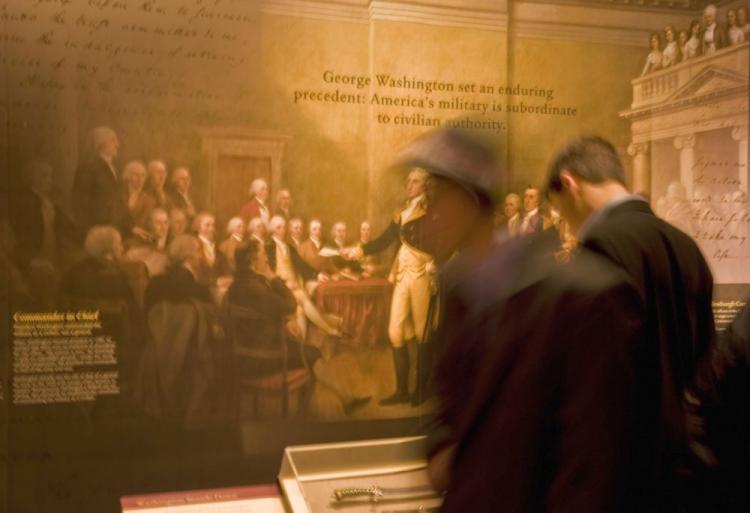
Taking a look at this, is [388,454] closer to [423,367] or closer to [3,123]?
[423,367]

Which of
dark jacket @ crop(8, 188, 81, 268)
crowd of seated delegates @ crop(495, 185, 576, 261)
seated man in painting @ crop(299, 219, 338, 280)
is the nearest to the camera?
dark jacket @ crop(8, 188, 81, 268)

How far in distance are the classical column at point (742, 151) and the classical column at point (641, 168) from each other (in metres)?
0.54

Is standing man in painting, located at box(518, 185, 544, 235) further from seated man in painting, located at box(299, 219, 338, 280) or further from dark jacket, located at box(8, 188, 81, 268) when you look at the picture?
dark jacket, located at box(8, 188, 81, 268)

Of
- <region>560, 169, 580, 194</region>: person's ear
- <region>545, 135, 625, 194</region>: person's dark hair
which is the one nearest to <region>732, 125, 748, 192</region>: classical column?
<region>545, 135, 625, 194</region>: person's dark hair

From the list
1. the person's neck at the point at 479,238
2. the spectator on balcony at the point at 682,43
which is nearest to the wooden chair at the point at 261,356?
the person's neck at the point at 479,238

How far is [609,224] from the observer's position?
2.49 metres

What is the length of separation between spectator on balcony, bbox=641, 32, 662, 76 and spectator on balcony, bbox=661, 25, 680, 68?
0.03 m

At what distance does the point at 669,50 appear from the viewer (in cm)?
393

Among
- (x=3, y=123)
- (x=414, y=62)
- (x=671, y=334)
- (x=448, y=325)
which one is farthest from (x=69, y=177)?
(x=671, y=334)

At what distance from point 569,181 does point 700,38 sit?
5.58 feet

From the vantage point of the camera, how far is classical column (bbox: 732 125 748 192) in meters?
4.07

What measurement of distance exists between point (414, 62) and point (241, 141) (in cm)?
83

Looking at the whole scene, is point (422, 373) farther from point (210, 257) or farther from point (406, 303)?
point (210, 257)

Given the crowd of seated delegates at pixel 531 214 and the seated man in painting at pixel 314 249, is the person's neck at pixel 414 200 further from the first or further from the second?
the crowd of seated delegates at pixel 531 214
